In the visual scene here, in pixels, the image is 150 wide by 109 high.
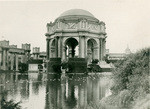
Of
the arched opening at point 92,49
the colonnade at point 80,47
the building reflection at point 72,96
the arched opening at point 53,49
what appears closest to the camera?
the building reflection at point 72,96

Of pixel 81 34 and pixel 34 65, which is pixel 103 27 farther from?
pixel 34 65

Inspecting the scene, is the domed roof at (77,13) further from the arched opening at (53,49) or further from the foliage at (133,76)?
the foliage at (133,76)

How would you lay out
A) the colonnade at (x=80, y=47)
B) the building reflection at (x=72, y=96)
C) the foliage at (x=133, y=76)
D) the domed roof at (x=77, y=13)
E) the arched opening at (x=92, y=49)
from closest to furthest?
the foliage at (x=133, y=76) < the building reflection at (x=72, y=96) < the colonnade at (x=80, y=47) < the domed roof at (x=77, y=13) < the arched opening at (x=92, y=49)

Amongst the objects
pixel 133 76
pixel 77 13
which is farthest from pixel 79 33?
pixel 133 76

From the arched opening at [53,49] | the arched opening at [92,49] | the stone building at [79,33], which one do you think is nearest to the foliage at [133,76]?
the stone building at [79,33]

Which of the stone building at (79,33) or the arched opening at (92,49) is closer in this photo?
the stone building at (79,33)

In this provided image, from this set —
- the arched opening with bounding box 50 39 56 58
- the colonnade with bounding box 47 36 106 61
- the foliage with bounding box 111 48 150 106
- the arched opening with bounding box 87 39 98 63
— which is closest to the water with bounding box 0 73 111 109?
the foliage with bounding box 111 48 150 106

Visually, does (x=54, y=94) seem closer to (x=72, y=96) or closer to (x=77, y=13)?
(x=72, y=96)
